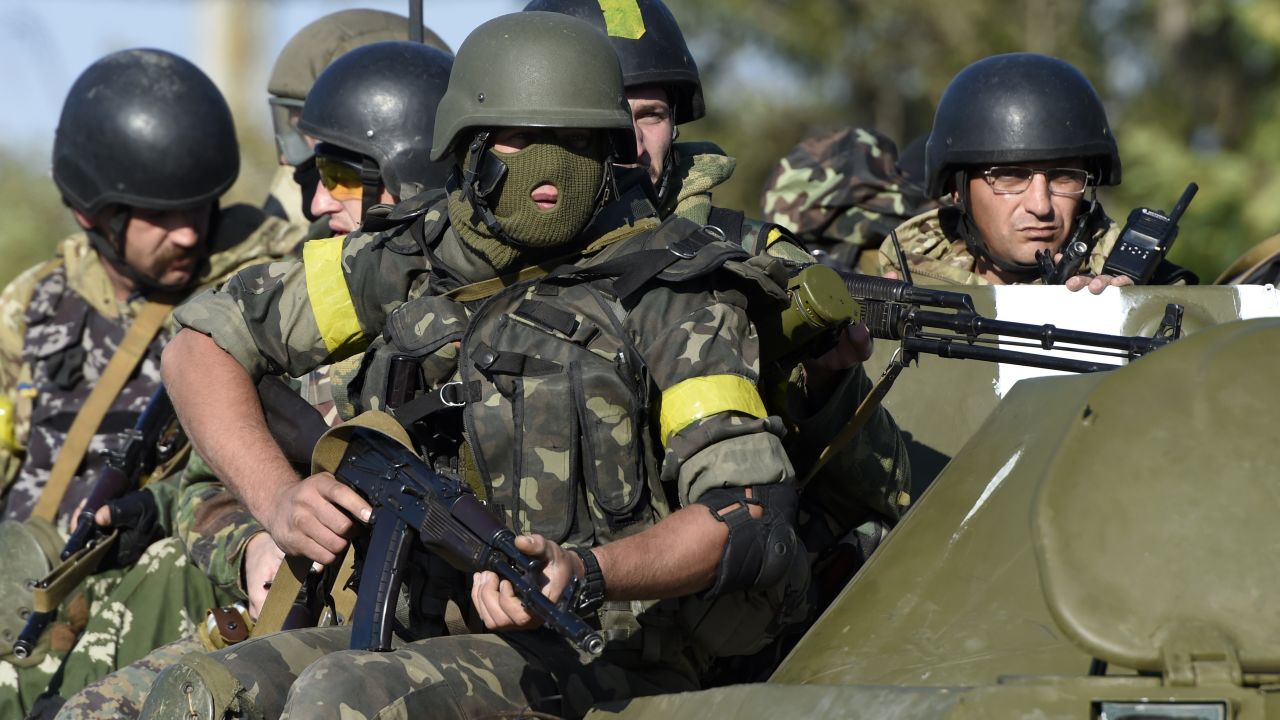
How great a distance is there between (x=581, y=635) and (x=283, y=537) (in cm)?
99

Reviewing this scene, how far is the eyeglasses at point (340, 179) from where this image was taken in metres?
6.11

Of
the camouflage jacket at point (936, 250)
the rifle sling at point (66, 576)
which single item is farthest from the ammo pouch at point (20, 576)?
the camouflage jacket at point (936, 250)

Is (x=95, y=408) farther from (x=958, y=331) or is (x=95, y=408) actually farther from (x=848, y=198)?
(x=958, y=331)

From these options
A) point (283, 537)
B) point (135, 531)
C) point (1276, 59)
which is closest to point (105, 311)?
point (135, 531)

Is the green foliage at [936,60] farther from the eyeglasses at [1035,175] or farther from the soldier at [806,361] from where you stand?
the soldier at [806,361]

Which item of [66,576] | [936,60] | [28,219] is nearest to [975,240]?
[66,576]

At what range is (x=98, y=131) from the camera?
7.15 metres

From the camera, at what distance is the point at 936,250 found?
247 inches

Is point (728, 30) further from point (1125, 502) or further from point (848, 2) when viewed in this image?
point (1125, 502)

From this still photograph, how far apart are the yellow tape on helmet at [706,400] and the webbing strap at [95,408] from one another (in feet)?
11.7

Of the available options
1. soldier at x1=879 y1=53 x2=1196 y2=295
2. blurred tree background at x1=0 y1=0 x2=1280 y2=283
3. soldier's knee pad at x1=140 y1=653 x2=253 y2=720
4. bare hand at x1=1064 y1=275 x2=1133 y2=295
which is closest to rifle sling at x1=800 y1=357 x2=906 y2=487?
bare hand at x1=1064 y1=275 x2=1133 y2=295

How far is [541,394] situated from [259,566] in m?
1.43

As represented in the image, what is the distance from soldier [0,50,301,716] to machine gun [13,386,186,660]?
0.39m

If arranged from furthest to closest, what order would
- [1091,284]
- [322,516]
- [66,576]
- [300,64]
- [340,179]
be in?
[300,64]
[340,179]
[66,576]
[1091,284]
[322,516]
